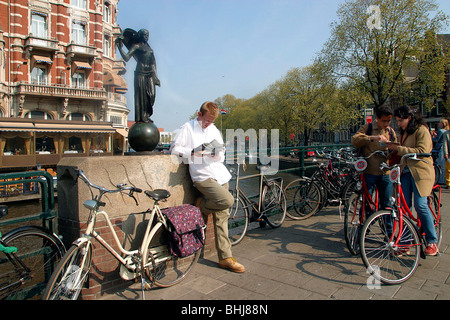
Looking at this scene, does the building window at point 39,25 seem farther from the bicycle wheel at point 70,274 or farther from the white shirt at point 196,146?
the bicycle wheel at point 70,274

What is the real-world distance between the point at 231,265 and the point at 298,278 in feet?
2.59

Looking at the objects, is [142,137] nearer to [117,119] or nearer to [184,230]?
[184,230]

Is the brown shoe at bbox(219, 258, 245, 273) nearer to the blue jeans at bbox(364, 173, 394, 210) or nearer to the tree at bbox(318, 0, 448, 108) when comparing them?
the blue jeans at bbox(364, 173, 394, 210)

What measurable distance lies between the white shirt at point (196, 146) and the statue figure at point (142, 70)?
1151 mm

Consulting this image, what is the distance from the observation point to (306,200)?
6.38 meters

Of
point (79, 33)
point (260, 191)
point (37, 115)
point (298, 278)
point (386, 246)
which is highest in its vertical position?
point (79, 33)

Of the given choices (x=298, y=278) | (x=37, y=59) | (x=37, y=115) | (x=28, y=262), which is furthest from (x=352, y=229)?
(x=37, y=59)

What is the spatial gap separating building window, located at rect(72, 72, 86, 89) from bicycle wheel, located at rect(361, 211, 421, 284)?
121 ft

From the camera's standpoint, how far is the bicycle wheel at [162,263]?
128 inches

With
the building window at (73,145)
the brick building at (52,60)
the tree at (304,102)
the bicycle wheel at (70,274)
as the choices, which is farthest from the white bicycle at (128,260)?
the tree at (304,102)

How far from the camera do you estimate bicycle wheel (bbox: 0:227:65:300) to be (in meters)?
2.78

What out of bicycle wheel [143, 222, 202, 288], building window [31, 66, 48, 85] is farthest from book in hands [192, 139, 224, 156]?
building window [31, 66, 48, 85]
